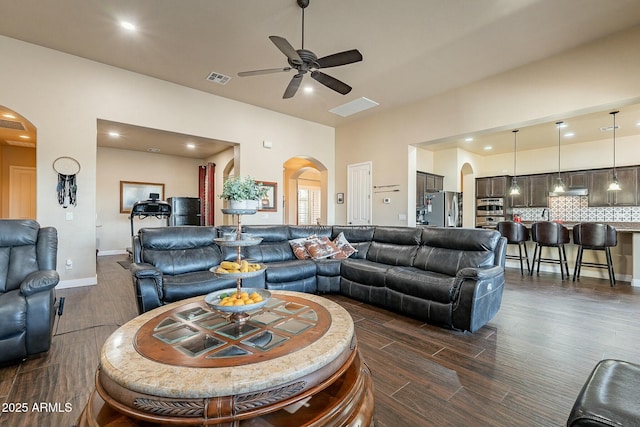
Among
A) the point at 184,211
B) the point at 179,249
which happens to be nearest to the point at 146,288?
the point at 179,249

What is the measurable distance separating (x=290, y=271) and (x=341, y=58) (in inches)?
103

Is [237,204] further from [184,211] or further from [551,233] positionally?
[184,211]

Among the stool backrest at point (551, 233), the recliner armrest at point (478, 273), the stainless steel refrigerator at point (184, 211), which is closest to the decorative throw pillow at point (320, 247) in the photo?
the recliner armrest at point (478, 273)

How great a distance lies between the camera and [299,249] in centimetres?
443

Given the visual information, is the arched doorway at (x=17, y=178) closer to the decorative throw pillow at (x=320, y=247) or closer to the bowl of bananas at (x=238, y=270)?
the decorative throw pillow at (x=320, y=247)

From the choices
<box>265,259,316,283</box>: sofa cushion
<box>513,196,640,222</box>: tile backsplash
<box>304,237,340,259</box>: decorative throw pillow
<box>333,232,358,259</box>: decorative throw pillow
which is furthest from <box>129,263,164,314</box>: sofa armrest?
<box>513,196,640,222</box>: tile backsplash

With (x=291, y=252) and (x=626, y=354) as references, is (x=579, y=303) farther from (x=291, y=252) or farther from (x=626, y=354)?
(x=291, y=252)

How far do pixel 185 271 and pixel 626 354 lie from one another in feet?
14.3

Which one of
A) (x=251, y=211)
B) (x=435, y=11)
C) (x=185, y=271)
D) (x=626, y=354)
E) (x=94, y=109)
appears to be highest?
(x=435, y=11)

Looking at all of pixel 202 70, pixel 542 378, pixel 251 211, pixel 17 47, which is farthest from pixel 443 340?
pixel 17 47

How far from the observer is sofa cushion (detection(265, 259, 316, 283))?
12.1 ft

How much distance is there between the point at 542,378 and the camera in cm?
206

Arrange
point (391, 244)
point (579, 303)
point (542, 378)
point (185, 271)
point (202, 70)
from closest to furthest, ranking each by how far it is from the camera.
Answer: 1. point (542, 378)
2. point (185, 271)
3. point (579, 303)
4. point (391, 244)
5. point (202, 70)

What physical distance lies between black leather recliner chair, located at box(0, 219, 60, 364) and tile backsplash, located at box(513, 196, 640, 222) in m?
10.3
